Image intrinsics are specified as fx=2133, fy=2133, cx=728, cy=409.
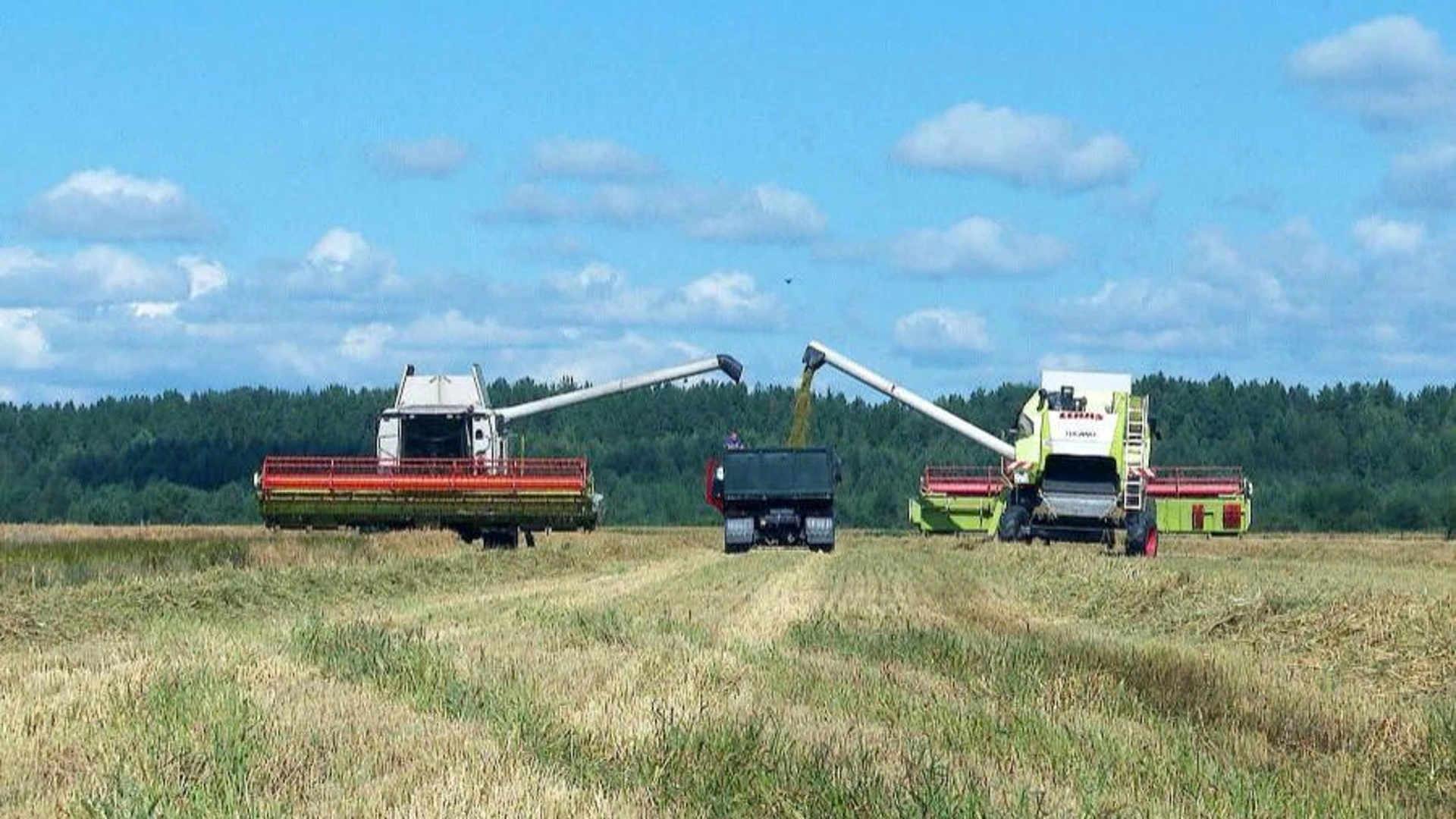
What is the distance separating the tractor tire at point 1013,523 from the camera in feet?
134

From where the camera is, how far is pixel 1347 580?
25.9 m

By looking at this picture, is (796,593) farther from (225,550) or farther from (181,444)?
(181,444)

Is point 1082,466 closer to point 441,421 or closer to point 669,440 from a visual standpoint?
point 441,421

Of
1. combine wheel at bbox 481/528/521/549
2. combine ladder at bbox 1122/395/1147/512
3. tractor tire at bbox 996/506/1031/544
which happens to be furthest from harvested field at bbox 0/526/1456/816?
tractor tire at bbox 996/506/1031/544

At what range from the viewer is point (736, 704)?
35.8 ft

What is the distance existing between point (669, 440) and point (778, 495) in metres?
102

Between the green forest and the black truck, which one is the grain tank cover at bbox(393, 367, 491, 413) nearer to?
the black truck

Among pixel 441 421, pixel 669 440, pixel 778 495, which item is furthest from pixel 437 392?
pixel 669 440

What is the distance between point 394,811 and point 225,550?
2614 centimetres

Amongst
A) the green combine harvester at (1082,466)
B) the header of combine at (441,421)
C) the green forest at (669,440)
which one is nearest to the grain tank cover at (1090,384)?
the green combine harvester at (1082,466)

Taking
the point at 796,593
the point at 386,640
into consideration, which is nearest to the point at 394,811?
the point at 386,640

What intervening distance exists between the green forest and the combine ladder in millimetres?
61481

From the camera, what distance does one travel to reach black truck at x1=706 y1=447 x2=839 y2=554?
143 ft

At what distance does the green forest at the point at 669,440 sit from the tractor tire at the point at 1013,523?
204ft
